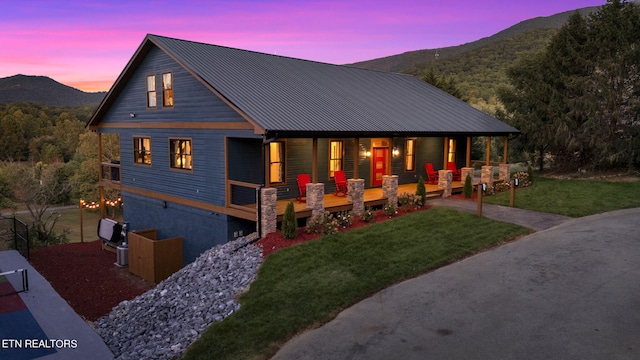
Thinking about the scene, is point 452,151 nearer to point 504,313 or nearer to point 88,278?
point 504,313

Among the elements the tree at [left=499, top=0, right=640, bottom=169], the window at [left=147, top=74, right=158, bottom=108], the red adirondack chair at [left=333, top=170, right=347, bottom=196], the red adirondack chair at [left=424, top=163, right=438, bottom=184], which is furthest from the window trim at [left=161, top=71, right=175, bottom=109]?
the tree at [left=499, top=0, right=640, bottom=169]

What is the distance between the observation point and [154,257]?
58.6 feet

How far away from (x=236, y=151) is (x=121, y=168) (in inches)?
360

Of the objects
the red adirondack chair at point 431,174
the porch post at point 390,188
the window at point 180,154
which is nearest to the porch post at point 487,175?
the red adirondack chair at point 431,174

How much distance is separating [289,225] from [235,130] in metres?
4.17

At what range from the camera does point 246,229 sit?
1778 cm

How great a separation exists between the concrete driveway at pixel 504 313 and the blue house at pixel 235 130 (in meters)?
6.56

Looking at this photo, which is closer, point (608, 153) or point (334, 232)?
point (334, 232)

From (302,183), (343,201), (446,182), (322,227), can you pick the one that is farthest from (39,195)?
(446,182)

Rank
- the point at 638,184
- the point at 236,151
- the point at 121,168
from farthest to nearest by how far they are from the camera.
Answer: the point at 638,184 → the point at 121,168 → the point at 236,151

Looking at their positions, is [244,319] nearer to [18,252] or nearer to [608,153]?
[18,252]

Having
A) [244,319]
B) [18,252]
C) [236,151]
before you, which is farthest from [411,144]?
[18,252]

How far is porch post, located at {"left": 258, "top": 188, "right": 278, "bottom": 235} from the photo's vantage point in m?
15.1

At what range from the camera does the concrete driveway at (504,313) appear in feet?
27.6
